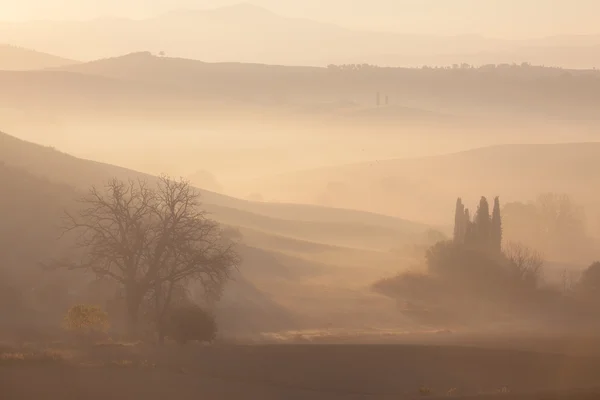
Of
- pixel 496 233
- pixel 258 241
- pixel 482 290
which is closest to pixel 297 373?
pixel 482 290

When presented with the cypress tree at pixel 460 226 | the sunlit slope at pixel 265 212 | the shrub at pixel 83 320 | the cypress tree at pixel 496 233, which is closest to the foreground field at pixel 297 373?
the shrub at pixel 83 320

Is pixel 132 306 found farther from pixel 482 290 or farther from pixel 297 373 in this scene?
pixel 482 290

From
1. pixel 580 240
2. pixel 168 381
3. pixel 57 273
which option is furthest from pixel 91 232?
pixel 580 240

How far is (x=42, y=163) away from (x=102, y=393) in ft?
198

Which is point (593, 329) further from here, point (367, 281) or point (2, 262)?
point (2, 262)

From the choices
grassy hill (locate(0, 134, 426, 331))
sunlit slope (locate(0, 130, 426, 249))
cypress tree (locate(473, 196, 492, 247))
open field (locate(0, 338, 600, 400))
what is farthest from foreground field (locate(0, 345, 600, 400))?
sunlit slope (locate(0, 130, 426, 249))

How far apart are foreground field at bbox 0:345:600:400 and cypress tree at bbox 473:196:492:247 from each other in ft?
128

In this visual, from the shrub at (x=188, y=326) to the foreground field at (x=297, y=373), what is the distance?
260cm

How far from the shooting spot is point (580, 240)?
430 ft

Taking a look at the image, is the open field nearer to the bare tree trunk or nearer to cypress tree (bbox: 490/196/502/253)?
the bare tree trunk

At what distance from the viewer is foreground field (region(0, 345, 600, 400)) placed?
100ft

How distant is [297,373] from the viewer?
35.5 meters

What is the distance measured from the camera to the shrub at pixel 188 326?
42250mm

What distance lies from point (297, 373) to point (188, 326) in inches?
329
